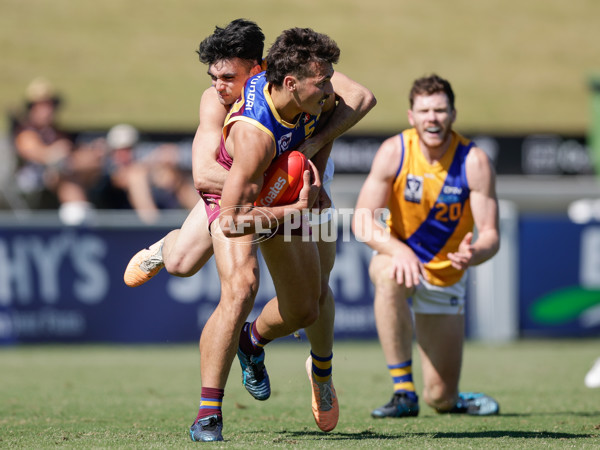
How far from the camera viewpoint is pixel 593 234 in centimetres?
1222

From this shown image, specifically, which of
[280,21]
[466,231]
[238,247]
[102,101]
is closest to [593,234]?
[466,231]

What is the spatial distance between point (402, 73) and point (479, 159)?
23665 millimetres

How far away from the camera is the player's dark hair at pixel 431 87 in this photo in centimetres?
680

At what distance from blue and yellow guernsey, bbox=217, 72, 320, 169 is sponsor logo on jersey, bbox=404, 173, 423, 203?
1.85m

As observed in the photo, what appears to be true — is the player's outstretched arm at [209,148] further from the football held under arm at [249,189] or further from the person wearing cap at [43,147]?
the person wearing cap at [43,147]

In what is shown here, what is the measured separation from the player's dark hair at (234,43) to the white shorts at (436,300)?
2.33 metres

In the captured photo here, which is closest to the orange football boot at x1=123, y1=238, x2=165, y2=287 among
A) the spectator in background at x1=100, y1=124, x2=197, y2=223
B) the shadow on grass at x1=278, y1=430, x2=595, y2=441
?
the shadow on grass at x1=278, y1=430, x2=595, y2=441

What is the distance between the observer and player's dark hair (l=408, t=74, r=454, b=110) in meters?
6.80

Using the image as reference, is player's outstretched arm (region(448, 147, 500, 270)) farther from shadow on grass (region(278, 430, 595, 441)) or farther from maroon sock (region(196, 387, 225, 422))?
maroon sock (region(196, 387, 225, 422))

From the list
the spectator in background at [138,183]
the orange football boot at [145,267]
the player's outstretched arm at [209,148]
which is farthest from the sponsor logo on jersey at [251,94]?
the spectator in background at [138,183]

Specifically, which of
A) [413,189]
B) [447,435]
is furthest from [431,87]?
[447,435]

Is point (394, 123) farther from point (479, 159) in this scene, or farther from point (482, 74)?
point (479, 159)

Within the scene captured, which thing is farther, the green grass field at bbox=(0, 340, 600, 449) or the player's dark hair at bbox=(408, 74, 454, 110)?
the player's dark hair at bbox=(408, 74, 454, 110)

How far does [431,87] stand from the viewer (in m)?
6.82
